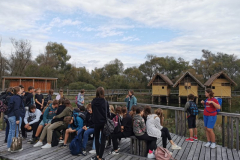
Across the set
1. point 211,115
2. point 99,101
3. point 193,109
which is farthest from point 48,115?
point 211,115

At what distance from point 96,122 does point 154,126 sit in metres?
1.33

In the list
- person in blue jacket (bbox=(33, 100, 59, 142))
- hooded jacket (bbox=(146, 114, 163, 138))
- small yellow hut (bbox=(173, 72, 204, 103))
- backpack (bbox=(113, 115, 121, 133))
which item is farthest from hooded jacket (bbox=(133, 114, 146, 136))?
small yellow hut (bbox=(173, 72, 204, 103))

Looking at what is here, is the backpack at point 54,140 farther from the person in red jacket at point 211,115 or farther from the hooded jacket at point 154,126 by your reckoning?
the person in red jacket at point 211,115

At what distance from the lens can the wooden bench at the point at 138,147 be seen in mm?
4203

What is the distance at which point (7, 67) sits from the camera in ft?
109

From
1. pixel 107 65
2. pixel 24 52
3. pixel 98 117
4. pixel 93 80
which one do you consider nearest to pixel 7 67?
pixel 24 52

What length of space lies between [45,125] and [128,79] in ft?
121

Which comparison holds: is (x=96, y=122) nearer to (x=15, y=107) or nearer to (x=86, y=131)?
(x=86, y=131)

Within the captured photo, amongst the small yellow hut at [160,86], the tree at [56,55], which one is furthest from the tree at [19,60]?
the small yellow hut at [160,86]

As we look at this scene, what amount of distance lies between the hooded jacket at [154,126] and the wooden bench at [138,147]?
0.30m

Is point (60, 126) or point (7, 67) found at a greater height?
point (7, 67)

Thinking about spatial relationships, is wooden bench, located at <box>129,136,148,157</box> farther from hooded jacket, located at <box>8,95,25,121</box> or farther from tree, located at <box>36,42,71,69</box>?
tree, located at <box>36,42,71,69</box>

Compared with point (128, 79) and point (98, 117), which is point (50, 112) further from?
point (128, 79)

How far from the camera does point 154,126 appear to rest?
4.18 m
